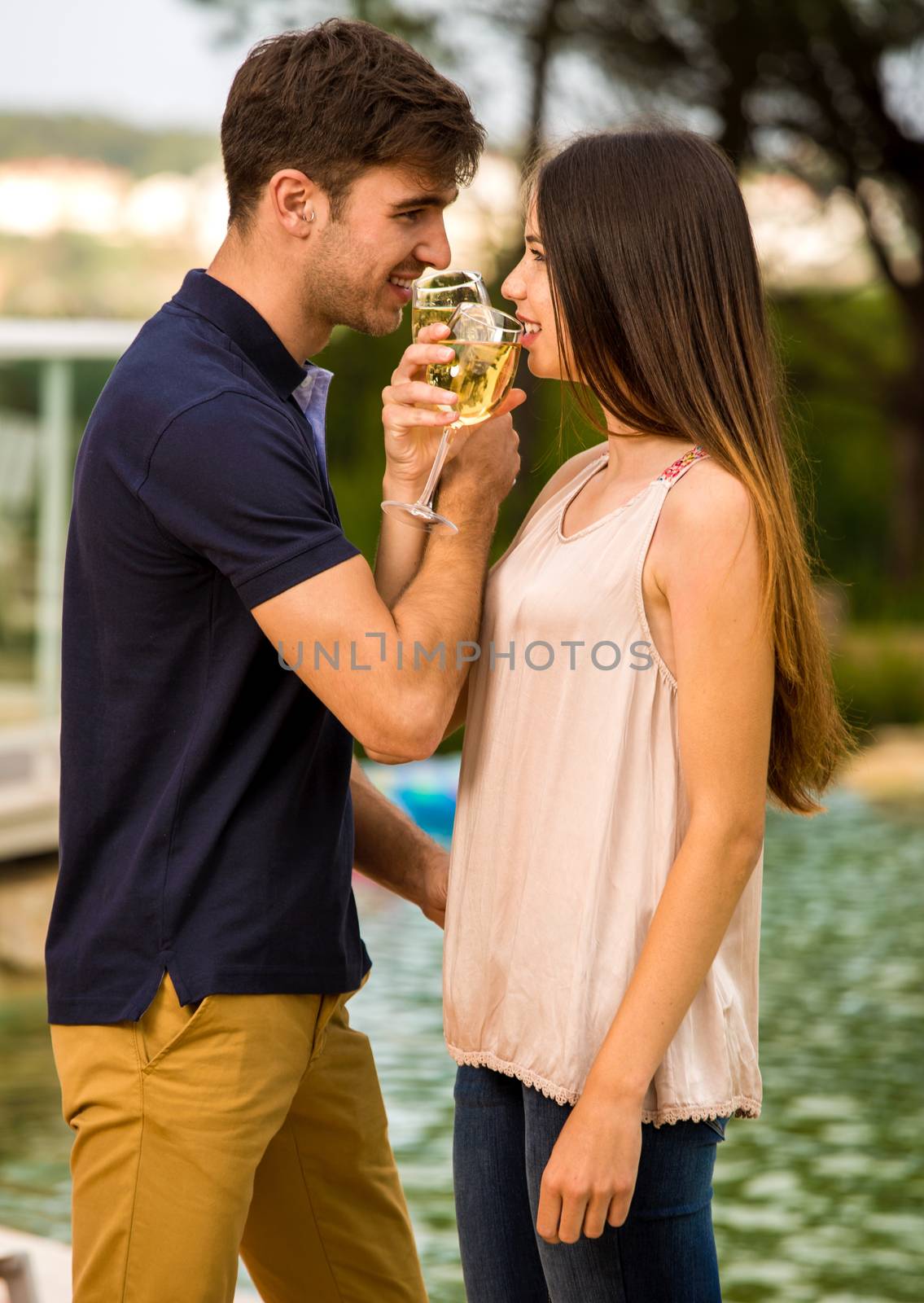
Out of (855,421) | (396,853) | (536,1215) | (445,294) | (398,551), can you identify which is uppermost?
(855,421)

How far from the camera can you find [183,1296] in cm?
151

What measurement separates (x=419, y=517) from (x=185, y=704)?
0.31 metres

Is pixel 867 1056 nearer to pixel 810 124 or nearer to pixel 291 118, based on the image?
pixel 291 118

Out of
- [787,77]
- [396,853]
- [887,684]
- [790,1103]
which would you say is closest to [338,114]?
[396,853]

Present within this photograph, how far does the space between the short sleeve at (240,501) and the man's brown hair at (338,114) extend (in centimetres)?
33

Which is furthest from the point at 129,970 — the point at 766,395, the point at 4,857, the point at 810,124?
the point at 810,124

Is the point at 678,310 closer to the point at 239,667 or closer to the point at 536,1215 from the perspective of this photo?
the point at 239,667

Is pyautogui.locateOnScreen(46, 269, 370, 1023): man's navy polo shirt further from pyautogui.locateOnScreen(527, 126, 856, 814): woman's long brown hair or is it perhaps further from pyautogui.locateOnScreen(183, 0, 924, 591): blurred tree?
pyautogui.locateOnScreen(183, 0, 924, 591): blurred tree

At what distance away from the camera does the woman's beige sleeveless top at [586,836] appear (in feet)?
4.78

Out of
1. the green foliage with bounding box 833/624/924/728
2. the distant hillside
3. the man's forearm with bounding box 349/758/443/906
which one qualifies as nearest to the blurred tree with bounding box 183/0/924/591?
the distant hillside

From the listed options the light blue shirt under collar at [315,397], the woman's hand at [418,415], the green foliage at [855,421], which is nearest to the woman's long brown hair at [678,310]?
the woman's hand at [418,415]

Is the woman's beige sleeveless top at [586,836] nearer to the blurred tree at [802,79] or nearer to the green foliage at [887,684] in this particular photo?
the green foliage at [887,684]

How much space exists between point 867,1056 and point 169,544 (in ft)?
13.2

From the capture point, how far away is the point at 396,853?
189 cm
